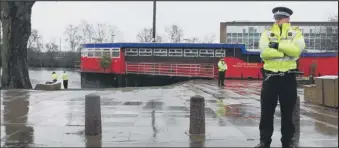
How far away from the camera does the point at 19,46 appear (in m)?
21.5

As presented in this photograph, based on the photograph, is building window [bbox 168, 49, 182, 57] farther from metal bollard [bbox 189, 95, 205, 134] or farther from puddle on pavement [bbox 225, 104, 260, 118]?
metal bollard [bbox 189, 95, 205, 134]

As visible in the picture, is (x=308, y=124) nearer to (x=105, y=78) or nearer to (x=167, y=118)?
(x=167, y=118)

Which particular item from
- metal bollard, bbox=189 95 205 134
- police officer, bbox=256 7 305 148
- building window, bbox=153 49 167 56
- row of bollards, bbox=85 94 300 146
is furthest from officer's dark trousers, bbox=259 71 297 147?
building window, bbox=153 49 167 56

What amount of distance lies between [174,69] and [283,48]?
27.6 m

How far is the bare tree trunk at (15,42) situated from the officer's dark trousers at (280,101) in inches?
680

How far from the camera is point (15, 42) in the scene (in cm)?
2130

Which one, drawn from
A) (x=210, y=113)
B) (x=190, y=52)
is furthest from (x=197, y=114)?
(x=190, y=52)

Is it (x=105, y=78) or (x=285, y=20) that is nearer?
(x=285, y=20)

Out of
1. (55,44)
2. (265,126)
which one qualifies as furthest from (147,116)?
(55,44)

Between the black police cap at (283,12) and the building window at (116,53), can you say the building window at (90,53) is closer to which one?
the building window at (116,53)

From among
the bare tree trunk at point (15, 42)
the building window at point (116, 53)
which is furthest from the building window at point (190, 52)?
the bare tree trunk at point (15, 42)

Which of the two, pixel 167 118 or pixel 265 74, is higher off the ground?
pixel 265 74

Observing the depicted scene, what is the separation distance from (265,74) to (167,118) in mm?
3889

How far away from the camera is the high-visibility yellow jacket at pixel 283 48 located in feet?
18.5
